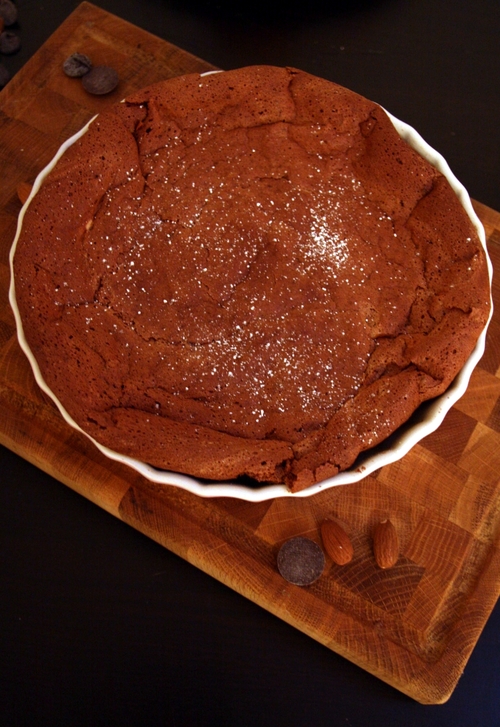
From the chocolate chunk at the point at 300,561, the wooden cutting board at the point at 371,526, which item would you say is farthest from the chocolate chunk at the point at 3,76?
the chocolate chunk at the point at 300,561

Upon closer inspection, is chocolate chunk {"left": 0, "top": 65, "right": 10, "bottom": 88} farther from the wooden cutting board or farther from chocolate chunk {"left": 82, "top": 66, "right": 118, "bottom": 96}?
the wooden cutting board

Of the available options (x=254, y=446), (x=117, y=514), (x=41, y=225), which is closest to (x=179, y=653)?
(x=117, y=514)

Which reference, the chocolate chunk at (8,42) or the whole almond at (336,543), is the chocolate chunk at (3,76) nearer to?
the chocolate chunk at (8,42)

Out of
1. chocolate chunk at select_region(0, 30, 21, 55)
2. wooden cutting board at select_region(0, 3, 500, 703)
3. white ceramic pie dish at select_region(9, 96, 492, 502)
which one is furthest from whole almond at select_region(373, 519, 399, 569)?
chocolate chunk at select_region(0, 30, 21, 55)

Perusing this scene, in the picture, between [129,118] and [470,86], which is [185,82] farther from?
[470,86]

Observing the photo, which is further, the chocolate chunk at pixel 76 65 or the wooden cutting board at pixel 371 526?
the chocolate chunk at pixel 76 65

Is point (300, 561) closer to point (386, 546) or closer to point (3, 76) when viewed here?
point (386, 546)
